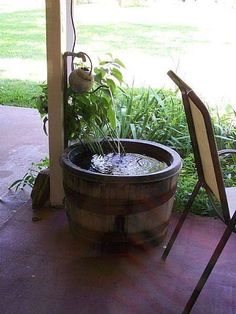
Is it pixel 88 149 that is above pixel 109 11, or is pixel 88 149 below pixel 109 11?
below

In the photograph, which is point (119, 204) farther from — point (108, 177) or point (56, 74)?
point (56, 74)

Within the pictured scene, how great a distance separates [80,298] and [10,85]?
4.92 metres

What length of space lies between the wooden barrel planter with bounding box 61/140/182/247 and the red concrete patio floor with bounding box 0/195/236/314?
124mm

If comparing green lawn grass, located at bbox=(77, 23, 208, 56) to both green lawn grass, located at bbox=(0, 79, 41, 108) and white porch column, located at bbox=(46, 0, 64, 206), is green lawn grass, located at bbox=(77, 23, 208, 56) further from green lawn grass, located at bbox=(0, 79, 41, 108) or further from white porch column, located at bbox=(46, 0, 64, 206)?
white porch column, located at bbox=(46, 0, 64, 206)

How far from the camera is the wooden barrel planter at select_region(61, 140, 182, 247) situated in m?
1.97

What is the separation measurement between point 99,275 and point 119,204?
0.36m

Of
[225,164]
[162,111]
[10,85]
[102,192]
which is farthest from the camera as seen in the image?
[10,85]

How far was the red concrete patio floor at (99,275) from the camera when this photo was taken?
1.80 m

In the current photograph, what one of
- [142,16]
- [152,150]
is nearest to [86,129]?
[152,150]

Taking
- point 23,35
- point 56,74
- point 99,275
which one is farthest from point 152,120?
point 23,35

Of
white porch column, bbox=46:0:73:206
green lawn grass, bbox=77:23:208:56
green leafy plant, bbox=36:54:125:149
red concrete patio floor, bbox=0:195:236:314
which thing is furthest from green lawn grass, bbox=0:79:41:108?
red concrete patio floor, bbox=0:195:236:314

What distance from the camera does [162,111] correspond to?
11.3 feet

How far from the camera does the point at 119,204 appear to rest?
2.00m

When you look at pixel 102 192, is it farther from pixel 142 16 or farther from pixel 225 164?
pixel 142 16
